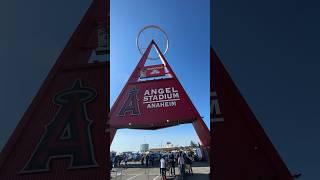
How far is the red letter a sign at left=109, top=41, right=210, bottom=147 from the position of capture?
169 cm

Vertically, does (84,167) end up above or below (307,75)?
below

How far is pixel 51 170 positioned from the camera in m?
1.88

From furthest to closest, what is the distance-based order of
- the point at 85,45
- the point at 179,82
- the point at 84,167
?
the point at 85,45 < the point at 84,167 < the point at 179,82

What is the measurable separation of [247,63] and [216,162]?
22.3 inches

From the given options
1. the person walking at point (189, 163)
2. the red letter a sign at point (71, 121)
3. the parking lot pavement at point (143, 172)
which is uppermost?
the red letter a sign at point (71, 121)

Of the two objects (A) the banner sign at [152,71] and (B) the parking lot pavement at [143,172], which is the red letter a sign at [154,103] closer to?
(A) the banner sign at [152,71]

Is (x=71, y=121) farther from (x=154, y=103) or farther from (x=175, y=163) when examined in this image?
(x=175, y=163)

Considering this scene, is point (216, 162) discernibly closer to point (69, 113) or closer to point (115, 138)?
point (115, 138)

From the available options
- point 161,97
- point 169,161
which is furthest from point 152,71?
point 169,161

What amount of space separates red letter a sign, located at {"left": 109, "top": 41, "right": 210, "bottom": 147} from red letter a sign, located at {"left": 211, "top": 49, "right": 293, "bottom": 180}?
9 cm

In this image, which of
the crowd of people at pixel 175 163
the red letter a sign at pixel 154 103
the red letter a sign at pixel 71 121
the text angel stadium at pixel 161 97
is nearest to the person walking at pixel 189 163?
the crowd of people at pixel 175 163

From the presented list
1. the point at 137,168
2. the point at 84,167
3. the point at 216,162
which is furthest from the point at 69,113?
the point at 216,162

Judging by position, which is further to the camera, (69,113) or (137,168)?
(69,113)

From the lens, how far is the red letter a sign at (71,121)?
186 cm
